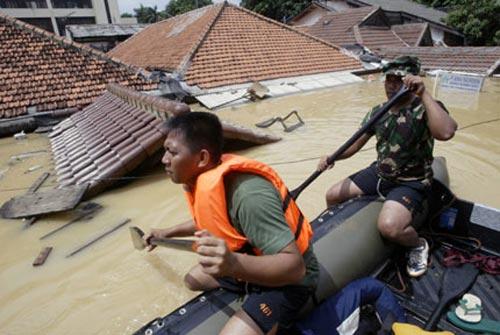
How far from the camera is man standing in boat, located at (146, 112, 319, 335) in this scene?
1.39 meters

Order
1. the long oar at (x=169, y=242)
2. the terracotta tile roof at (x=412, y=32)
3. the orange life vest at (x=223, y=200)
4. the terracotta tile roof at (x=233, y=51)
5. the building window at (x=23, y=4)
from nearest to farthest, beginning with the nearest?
the orange life vest at (x=223, y=200), the long oar at (x=169, y=242), the terracotta tile roof at (x=233, y=51), the terracotta tile roof at (x=412, y=32), the building window at (x=23, y=4)

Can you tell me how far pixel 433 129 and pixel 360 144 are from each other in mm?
753

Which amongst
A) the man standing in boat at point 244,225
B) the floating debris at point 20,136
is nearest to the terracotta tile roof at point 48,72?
the floating debris at point 20,136

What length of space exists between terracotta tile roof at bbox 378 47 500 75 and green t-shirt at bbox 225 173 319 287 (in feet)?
46.2

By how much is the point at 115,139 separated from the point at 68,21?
134 feet

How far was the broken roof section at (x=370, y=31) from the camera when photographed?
18.2m

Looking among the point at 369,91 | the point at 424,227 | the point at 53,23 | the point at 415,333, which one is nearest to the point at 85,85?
the point at 369,91

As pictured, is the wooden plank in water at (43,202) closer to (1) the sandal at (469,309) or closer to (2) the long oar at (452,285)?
(2) the long oar at (452,285)

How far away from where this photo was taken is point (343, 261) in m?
2.37

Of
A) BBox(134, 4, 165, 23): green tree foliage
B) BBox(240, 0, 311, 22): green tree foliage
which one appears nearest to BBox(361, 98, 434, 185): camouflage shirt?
BBox(240, 0, 311, 22): green tree foliage

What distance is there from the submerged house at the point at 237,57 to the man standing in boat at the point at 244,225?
8.79 m

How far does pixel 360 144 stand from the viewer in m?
3.23

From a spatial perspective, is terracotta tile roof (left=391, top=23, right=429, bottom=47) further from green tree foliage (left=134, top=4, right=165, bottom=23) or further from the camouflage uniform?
green tree foliage (left=134, top=4, right=165, bottom=23)

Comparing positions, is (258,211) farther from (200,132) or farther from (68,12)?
(68,12)
